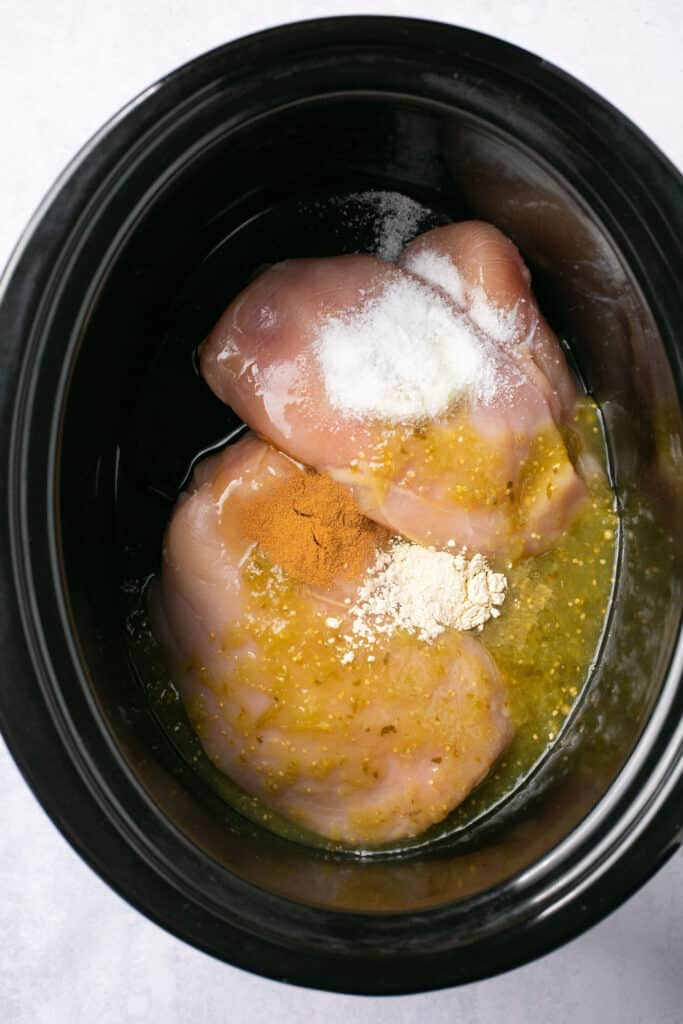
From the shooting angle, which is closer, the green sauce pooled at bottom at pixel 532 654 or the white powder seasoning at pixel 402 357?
the white powder seasoning at pixel 402 357

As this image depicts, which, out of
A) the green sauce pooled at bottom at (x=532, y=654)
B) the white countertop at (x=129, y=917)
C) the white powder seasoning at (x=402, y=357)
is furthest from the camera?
the white countertop at (x=129, y=917)

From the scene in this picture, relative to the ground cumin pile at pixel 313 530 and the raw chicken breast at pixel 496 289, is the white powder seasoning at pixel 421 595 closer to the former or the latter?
the ground cumin pile at pixel 313 530

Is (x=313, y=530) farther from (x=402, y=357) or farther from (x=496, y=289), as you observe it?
(x=496, y=289)

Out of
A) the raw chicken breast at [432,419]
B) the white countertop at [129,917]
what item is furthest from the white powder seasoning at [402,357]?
the white countertop at [129,917]

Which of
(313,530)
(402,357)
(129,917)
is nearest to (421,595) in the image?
(313,530)

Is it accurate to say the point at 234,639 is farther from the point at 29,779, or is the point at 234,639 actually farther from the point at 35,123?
the point at 35,123

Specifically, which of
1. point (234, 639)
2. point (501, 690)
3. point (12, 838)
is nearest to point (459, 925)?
point (501, 690)
